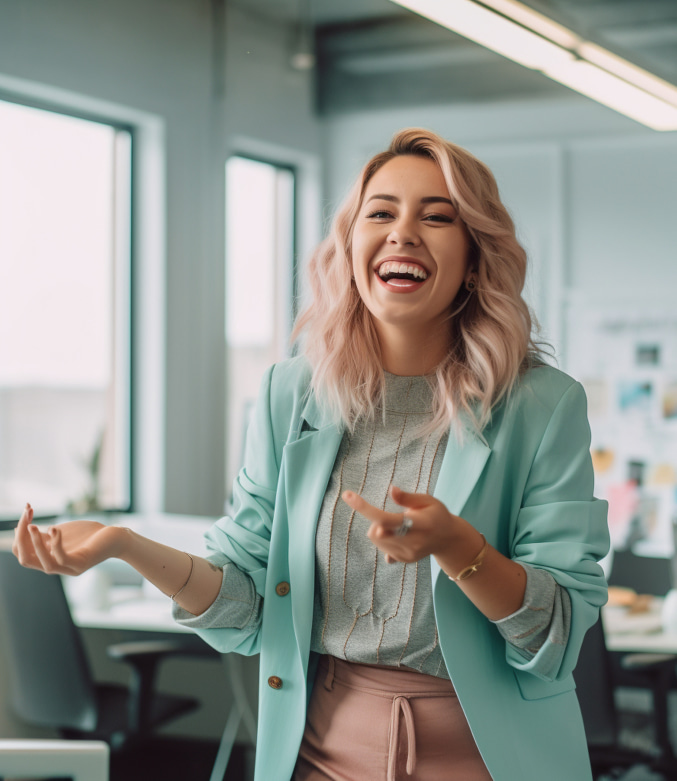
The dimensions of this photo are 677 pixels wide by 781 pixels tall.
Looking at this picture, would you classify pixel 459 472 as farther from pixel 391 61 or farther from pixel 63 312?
pixel 391 61

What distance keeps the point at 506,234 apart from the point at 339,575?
0.53m

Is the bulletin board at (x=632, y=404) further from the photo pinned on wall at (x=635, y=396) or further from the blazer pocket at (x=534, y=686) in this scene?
the blazer pocket at (x=534, y=686)

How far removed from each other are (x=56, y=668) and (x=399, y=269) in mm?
2039

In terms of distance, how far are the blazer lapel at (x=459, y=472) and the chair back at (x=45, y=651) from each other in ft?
5.86

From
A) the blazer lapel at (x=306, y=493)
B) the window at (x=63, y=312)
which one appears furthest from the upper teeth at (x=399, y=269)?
the window at (x=63, y=312)

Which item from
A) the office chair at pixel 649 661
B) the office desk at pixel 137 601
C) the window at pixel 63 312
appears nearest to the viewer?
the office chair at pixel 649 661

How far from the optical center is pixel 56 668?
278 centimetres

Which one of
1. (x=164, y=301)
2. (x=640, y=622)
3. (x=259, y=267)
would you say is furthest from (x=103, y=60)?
(x=640, y=622)

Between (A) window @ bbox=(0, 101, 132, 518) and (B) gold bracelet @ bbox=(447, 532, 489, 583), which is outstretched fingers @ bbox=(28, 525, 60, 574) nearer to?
(B) gold bracelet @ bbox=(447, 532, 489, 583)

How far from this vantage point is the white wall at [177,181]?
4.09 metres

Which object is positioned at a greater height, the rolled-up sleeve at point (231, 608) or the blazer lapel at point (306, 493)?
the blazer lapel at point (306, 493)

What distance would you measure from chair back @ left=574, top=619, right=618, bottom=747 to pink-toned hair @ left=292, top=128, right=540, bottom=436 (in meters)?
1.42

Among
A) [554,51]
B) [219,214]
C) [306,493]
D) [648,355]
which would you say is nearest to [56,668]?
[306,493]

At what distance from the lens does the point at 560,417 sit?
122cm
